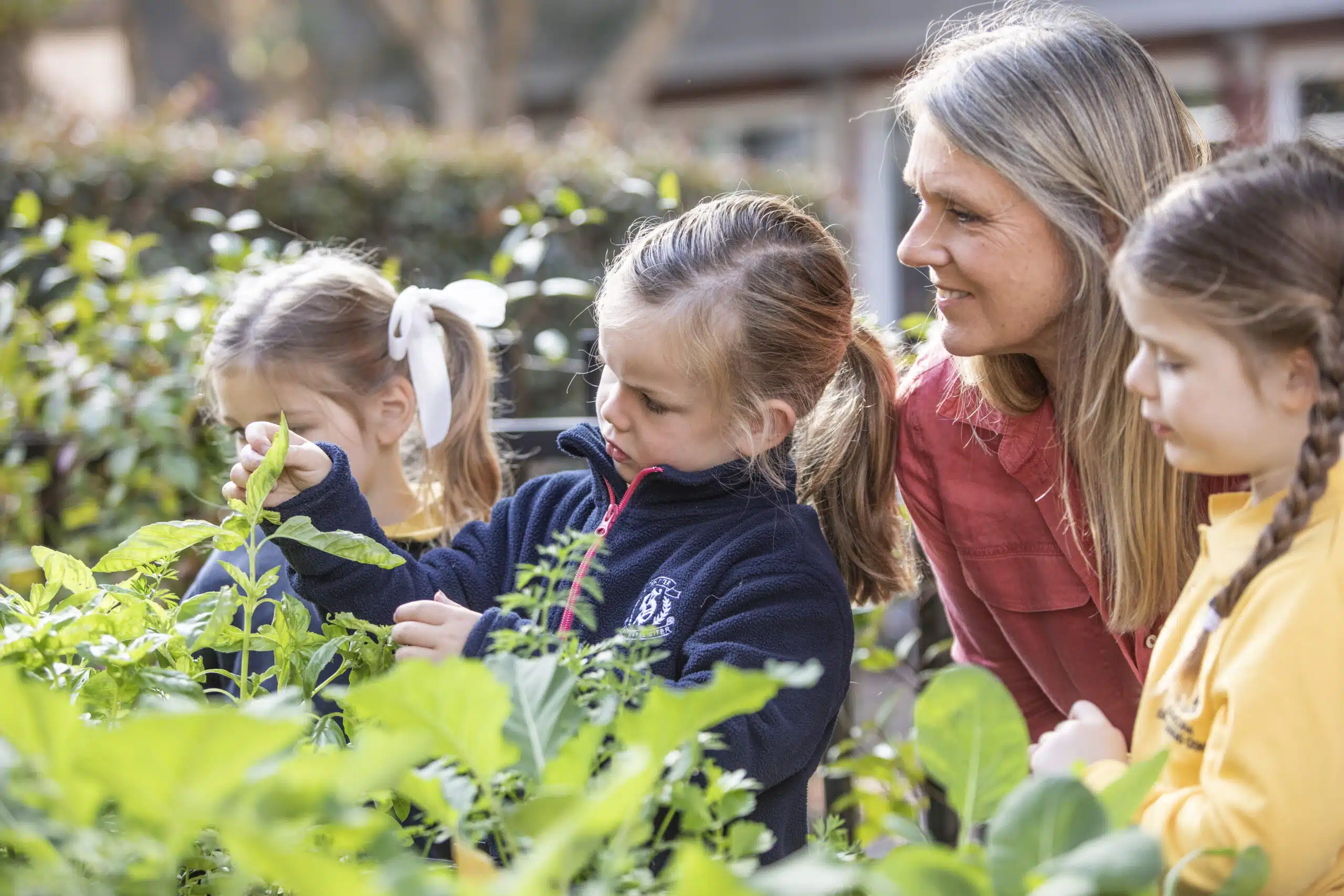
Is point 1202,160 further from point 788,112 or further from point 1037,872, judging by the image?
point 788,112

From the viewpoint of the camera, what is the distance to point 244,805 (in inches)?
26.0

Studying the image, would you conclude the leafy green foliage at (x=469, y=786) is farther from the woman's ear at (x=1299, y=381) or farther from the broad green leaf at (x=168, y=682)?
the woman's ear at (x=1299, y=381)

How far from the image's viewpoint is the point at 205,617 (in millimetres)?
1100

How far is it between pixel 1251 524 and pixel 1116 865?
1.79 feet

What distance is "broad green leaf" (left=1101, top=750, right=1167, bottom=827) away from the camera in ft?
2.58

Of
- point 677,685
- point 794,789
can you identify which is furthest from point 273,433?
point 794,789

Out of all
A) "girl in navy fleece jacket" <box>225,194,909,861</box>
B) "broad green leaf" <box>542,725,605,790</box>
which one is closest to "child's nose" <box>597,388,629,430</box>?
"girl in navy fleece jacket" <box>225,194,909,861</box>

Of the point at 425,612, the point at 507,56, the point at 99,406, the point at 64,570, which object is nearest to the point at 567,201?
the point at 99,406

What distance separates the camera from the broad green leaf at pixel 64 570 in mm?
1189

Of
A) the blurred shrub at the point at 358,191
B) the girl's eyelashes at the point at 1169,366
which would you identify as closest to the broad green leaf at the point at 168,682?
the girl's eyelashes at the point at 1169,366

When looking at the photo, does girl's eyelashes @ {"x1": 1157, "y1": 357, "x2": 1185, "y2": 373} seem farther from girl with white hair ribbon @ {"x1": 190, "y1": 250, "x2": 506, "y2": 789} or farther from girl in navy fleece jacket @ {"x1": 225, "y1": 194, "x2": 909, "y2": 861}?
girl with white hair ribbon @ {"x1": 190, "y1": 250, "x2": 506, "y2": 789}

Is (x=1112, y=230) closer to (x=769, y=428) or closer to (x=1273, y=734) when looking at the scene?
(x=769, y=428)

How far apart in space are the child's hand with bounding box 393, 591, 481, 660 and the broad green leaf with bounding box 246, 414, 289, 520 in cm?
25

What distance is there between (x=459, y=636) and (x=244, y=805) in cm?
79
